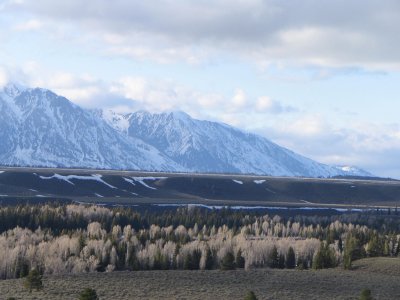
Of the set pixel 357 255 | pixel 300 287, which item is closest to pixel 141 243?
pixel 357 255

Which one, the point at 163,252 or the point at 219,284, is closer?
the point at 219,284

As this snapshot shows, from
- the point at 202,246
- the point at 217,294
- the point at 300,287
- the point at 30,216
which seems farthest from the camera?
the point at 30,216

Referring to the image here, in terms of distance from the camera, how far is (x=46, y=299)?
9100cm

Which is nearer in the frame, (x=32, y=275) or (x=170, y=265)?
(x=32, y=275)

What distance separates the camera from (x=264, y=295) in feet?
325

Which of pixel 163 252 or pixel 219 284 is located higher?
pixel 163 252

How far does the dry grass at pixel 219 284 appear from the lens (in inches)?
3814

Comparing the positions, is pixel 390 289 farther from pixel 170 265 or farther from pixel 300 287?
pixel 170 265

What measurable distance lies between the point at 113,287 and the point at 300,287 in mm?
22489

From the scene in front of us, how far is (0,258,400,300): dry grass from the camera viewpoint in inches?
3814

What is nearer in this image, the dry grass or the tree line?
the dry grass

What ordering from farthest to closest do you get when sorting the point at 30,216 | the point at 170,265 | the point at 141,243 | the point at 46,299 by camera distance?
the point at 30,216 < the point at 141,243 < the point at 170,265 < the point at 46,299

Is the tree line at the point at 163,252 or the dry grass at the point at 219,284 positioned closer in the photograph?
the dry grass at the point at 219,284

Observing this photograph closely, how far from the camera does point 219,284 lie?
106125 mm
